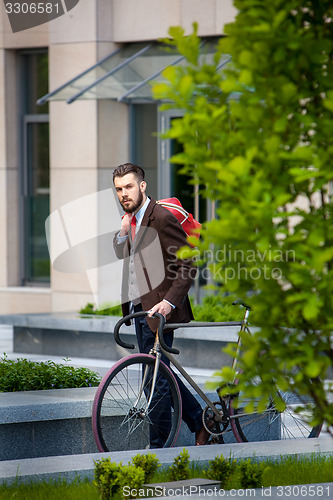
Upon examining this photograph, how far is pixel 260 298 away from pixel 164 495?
1.59 metres

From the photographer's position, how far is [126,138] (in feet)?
53.5

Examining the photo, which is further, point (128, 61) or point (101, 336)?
point (128, 61)

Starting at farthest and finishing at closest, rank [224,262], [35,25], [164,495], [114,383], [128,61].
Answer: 1. [35,25]
2. [128,61]
3. [114,383]
4. [164,495]
5. [224,262]

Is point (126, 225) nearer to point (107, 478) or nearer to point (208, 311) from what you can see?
point (107, 478)

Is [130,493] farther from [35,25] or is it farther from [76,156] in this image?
[35,25]

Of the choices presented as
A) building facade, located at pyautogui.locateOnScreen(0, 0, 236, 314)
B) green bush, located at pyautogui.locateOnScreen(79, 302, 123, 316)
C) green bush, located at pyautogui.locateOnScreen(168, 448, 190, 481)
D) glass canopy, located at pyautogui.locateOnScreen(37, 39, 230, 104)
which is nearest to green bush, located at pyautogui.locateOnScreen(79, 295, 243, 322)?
green bush, located at pyautogui.locateOnScreen(79, 302, 123, 316)

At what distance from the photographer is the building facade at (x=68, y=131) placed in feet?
51.6

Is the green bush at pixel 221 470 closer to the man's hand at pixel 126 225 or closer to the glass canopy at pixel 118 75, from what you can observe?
the man's hand at pixel 126 225

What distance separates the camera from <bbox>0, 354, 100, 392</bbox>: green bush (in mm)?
6824

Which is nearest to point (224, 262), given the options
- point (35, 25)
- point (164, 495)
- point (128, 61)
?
point (164, 495)

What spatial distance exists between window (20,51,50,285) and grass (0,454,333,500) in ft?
41.0

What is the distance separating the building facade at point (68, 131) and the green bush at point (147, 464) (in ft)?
33.6

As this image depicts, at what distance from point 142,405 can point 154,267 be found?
87 centimetres

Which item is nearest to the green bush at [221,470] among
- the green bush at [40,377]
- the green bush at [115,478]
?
the green bush at [115,478]
